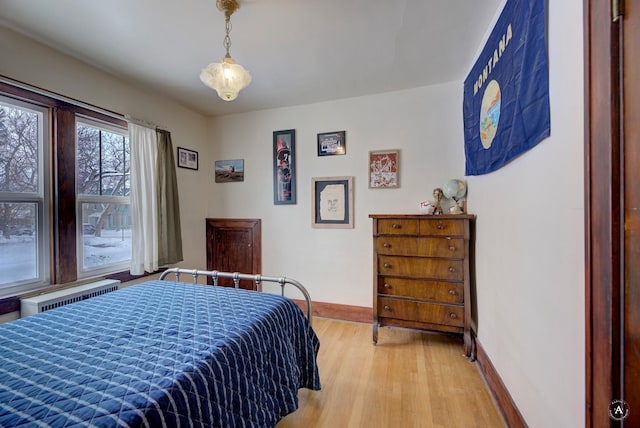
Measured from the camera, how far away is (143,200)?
2549mm

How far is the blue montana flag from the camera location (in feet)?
3.54

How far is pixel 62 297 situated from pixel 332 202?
2514mm

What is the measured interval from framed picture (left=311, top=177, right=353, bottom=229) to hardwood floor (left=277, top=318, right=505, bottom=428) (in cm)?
125

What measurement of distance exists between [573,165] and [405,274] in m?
1.56

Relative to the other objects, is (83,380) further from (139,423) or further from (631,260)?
(631,260)

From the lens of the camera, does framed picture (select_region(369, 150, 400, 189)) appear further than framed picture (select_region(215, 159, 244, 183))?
No

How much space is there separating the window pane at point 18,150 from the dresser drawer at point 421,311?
9.91 ft

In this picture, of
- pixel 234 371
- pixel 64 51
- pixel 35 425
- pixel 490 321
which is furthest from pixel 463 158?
pixel 64 51

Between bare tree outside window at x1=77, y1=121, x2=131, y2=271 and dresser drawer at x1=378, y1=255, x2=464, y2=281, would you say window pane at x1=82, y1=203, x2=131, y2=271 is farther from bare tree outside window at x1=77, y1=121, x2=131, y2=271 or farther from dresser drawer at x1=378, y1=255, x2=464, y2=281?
dresser drawer at x1=378, y1=255, x2=464, y2=281

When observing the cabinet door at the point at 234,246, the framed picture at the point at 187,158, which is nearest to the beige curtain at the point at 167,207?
the framed picture at the point at 187,158

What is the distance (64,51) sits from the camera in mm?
1999

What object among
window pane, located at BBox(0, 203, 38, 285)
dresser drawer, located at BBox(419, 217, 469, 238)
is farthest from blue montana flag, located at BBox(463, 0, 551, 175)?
window pane, located at BBox(0, 203, 38, 285)

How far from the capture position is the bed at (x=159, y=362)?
0.74m

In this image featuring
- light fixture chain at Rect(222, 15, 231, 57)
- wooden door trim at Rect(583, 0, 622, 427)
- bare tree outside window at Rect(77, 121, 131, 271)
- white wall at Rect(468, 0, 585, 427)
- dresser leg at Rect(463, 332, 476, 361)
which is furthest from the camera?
bare tree outside window at Rect(77, 121, 131, 271)
